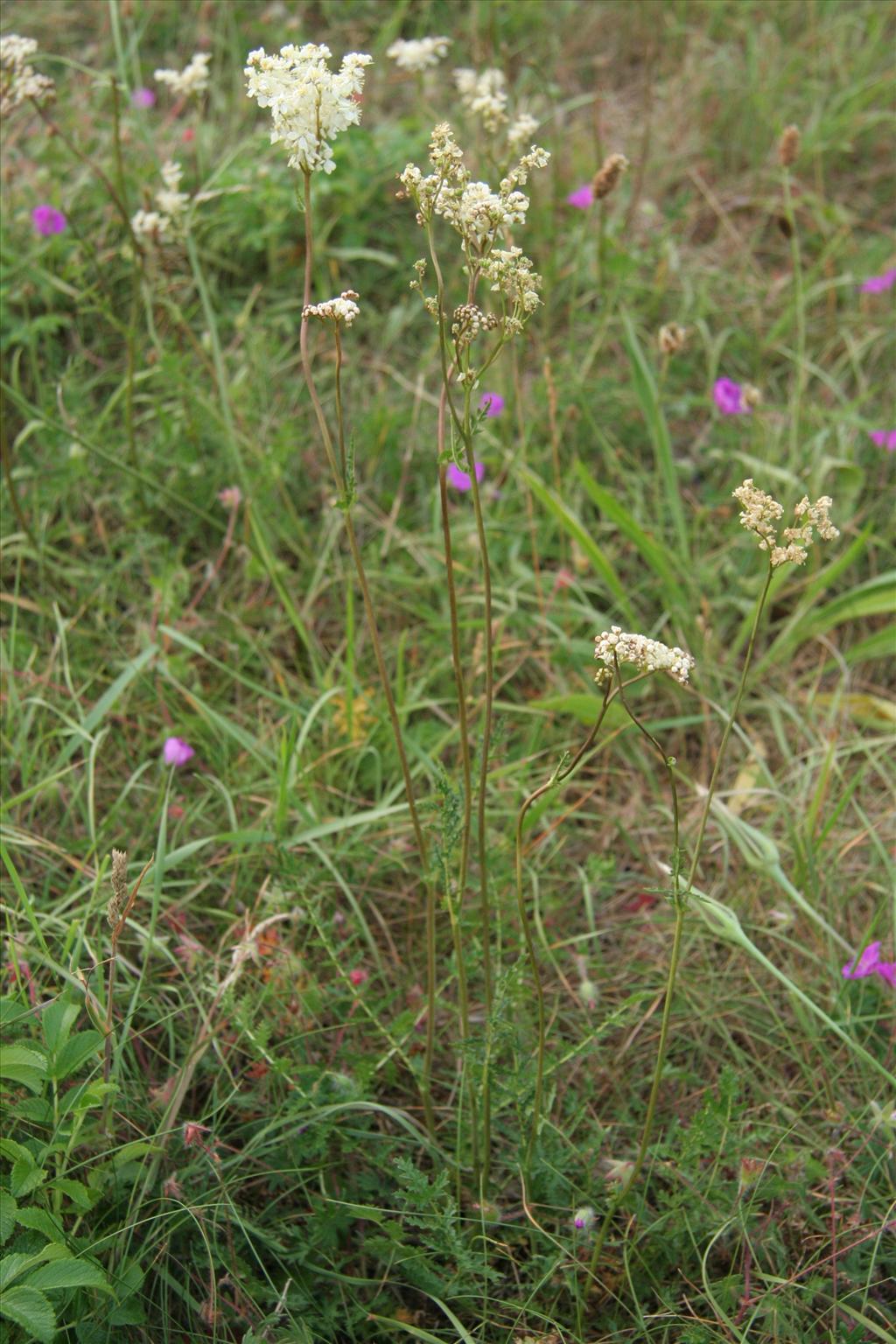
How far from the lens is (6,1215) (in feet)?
4.21

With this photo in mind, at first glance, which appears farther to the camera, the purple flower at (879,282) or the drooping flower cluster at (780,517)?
the purple flower at (879,282)

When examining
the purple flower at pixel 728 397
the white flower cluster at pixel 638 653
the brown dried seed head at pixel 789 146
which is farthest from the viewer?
the purple flower at pixel 728 397

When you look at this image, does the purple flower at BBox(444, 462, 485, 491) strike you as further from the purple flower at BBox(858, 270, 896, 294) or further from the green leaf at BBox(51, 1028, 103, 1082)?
the green leaf at BBox(51, 1028, 103, 1082)

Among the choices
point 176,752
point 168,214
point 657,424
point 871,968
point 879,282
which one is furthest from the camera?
point 879,282

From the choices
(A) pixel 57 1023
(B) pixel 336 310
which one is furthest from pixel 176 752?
(B) pixel 336 310

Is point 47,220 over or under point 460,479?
over

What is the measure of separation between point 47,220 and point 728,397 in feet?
5.29

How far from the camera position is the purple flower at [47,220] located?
103 inches

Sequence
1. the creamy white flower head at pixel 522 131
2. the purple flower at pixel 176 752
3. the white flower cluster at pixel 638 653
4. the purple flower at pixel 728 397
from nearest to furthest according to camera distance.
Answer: the white flower cluster at pixel 638 653 → the purple flower at pixel 176 752 → the creamy white flower head at pixel 522 131 → the purple flower at pixel 728 397

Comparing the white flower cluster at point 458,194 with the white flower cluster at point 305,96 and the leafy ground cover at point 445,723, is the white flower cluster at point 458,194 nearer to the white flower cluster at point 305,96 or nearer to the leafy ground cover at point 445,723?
the white flower cluster at point 305,96

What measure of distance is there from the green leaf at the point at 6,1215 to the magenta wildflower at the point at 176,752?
835mm

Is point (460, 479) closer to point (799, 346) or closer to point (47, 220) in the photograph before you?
point (799, 346)

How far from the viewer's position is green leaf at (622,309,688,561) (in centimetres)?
244

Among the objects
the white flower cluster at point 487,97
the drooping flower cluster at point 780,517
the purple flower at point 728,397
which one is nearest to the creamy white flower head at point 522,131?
the white flower cluster at point 487,97
